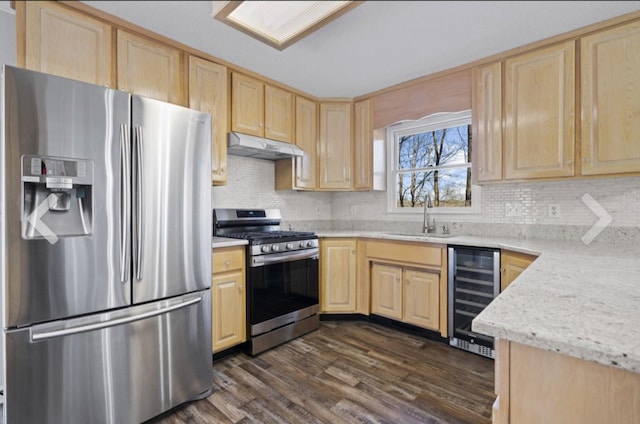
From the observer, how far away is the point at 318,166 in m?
2.85

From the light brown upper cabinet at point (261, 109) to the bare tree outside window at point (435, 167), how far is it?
111 centimetres

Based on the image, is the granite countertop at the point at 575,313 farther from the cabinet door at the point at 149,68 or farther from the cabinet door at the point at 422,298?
the cabinet door at the point at 149,68

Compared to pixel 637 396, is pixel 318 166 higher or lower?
higher

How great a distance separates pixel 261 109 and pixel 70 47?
1199 millimetres

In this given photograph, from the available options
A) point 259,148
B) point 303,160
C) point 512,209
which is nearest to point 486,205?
point 512,209

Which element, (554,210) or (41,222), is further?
(554,210)

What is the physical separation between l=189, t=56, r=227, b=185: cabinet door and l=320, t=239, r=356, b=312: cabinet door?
105 centimetres

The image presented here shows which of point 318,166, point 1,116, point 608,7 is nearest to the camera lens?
point 1,116

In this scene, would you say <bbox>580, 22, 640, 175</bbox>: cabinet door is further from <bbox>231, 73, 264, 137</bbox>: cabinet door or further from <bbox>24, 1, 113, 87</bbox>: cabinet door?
<bbox>24, 1, 113, 87</bbox>: cabinet door

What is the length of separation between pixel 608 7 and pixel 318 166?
2.07m

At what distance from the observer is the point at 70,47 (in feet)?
4.54

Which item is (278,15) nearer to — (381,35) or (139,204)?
(381,35)

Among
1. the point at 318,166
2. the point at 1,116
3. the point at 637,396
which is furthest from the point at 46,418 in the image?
the point at 318,166

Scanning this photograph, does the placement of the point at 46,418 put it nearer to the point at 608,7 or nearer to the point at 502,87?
the point at 502,87
